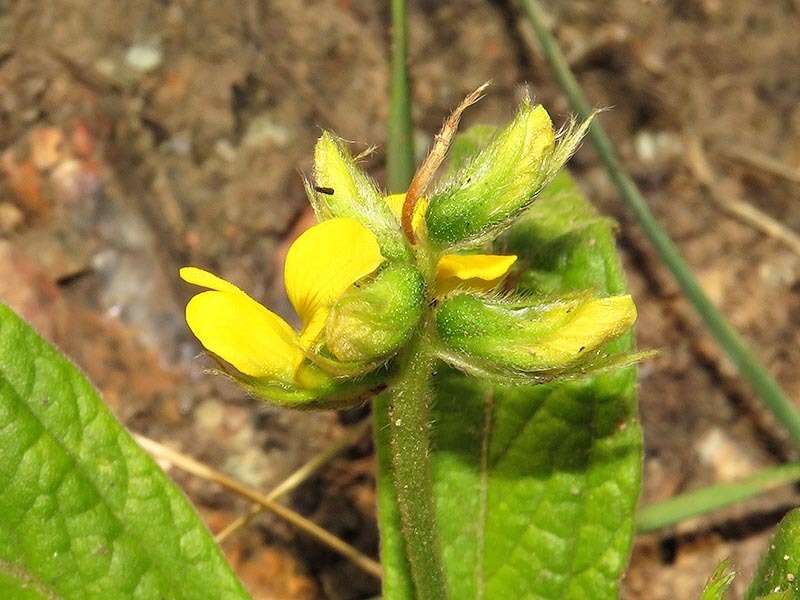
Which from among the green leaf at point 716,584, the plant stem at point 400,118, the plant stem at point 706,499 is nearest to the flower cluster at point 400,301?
the green leaf at point 716,584

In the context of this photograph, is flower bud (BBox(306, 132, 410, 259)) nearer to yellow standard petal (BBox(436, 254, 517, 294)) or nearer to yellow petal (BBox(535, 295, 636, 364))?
yellow standard petal (BBox(436, 254, 517, 294))

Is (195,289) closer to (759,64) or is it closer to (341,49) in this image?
(341,49)

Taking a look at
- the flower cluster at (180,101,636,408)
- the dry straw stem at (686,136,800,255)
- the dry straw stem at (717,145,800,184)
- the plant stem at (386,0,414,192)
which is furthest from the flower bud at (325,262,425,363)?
the dry straw stem at (717,145,800,184)

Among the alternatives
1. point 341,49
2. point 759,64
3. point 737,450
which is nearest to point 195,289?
point 341,49

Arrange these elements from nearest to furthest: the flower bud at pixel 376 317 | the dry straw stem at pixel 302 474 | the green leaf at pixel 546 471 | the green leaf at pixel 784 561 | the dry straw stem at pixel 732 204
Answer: the flower bud at pixel 376 317 < the green leaf at pixel 784 561 < the green leaf at pixel 546 471 < the dry straw stem at pixel 302 474 < the dry straw stem at pixel 732 204

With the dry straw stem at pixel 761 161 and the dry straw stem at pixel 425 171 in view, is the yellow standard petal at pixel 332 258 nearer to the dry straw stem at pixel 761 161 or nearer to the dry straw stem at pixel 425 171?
the dry straw stem at pixel 425 171

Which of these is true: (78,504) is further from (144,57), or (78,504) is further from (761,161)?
(761,161)

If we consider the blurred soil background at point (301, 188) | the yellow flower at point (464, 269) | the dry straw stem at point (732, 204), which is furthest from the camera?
the dry straw stem at point (732, 204)
